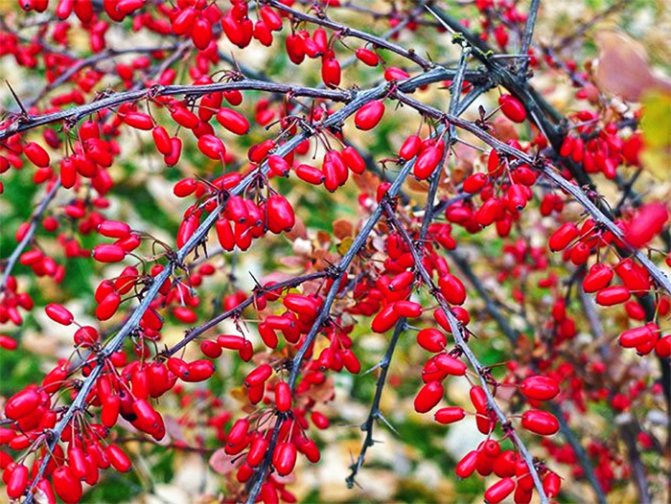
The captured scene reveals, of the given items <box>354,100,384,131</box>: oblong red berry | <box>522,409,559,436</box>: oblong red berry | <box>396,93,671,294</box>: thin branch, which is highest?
<box>354,100,384,131</box>: oblong red berry

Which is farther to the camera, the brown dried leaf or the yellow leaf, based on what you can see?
the brown dried leaf

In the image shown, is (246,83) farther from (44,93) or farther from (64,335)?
(64,335)

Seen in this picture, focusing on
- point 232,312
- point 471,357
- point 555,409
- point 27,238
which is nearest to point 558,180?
point 471,357

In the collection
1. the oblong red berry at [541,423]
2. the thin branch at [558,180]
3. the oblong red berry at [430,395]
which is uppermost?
the thin branch at [558,180]

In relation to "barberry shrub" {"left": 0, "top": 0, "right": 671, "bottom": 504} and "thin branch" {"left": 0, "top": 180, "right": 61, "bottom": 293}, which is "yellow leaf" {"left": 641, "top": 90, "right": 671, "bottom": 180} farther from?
"thin branch" {"left": 0, "top": 180, "right": 61, "bottom": 293}

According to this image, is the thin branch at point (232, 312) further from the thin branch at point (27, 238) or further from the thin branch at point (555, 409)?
the thin branch at point (555, 409)

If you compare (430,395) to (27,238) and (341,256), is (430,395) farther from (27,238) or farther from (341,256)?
(27,238)

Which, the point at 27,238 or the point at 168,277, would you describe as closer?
the point at 168,277

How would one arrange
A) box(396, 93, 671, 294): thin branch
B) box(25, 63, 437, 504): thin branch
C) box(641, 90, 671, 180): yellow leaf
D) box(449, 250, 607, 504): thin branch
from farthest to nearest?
box(449, 250, 607, 504): thin branch → box(396, 93, 671, 294): thin branch → box(25, 63, 437, 504): thin branch → box(641, 90, 671, 180): yellow leaf

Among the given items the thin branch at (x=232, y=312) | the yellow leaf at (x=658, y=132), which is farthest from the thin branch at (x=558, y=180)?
the yellow leaf at (x=658, y=132)

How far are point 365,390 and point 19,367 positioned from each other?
1416mm

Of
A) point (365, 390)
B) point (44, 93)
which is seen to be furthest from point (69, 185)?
point (365, 390)

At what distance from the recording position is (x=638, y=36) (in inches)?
182

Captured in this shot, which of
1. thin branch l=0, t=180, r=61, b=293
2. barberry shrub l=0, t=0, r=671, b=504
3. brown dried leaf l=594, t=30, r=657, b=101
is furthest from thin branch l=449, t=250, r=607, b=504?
brown dried leaf l=594, t=30, r=657, b=101
